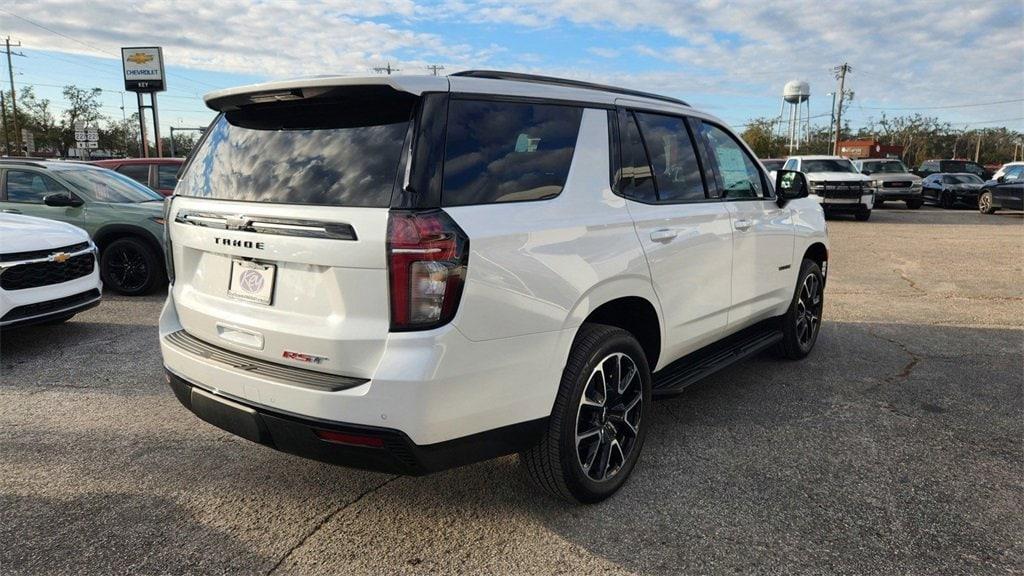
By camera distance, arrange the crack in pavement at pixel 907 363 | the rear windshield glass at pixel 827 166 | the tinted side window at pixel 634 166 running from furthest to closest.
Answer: the rear windshield glass at pixel 827 166 < the crack in pavement at pixel 907 363 < the tinted side window at pixel 634 166

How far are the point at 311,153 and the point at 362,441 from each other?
44.4 inches

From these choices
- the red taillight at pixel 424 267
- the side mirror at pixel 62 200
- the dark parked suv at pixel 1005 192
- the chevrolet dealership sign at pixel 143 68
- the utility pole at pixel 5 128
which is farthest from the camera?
the utility pole at pixel 5 128

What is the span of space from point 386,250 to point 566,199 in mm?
887

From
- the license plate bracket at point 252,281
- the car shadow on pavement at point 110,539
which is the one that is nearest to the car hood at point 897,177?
the license plate bracket at point 252,281

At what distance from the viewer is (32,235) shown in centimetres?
554

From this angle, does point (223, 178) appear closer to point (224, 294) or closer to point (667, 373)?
point (224, 294)

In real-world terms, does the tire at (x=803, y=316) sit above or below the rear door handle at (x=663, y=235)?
below

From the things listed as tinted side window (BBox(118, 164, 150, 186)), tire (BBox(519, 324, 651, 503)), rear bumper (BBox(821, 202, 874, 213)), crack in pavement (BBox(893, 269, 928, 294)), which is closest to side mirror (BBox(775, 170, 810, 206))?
tire (BBox(519, 324, 651, 503))

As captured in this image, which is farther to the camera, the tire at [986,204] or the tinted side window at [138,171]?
the tire at [986,204]

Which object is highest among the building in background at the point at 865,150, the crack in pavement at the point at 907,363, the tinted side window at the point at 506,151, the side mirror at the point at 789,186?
the building in background at the point at 865,150

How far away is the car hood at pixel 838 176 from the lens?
19205 millimetres

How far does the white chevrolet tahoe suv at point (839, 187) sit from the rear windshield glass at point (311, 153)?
18488mm

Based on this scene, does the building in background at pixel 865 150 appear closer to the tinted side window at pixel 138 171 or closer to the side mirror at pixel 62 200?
the tinted side window at pixel 138 171

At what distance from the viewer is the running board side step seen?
3598 millimetres
